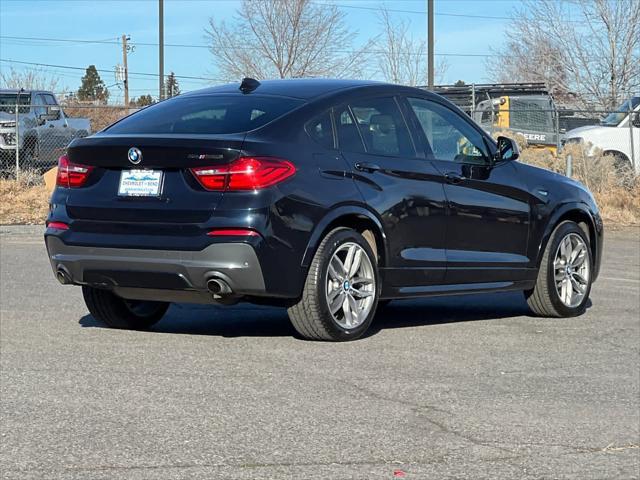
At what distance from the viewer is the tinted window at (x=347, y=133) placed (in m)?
7.67

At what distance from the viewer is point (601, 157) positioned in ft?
67.8

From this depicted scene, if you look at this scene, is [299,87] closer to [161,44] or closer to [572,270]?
[572,270]

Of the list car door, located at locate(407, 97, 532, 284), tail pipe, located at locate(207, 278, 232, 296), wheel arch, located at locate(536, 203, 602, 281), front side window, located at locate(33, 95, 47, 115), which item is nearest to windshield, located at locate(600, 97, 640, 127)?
front side window, located at locate(33, 95, 47, 115)

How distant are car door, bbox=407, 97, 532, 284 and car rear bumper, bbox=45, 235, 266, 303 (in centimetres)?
192

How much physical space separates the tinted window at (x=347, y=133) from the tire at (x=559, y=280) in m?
2.05

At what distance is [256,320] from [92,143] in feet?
6.46

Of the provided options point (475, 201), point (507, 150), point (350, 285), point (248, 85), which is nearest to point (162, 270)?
point (350, 285)

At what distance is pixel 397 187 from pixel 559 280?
199 cm

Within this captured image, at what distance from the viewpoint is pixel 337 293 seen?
291 inches

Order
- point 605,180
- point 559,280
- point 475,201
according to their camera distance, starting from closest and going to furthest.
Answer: point 475,201 < point 559,280 < point 605,180

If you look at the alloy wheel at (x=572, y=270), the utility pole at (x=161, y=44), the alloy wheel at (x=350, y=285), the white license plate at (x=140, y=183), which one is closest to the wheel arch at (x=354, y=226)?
the alloy wheel at (x=350, y=285)

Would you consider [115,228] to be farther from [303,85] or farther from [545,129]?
[545,129]

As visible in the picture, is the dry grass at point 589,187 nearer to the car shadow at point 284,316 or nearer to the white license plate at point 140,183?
the car shadow at point 284,316

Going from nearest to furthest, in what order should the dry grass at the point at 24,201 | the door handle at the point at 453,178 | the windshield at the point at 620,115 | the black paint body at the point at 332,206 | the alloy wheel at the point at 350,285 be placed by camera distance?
the black paint body at the point at 332,206, the alloy wheel at the point at 350,285, the door handle at the point at 453,178, the dry grass at the point at 24,201, the windshield at the point at 620,115
